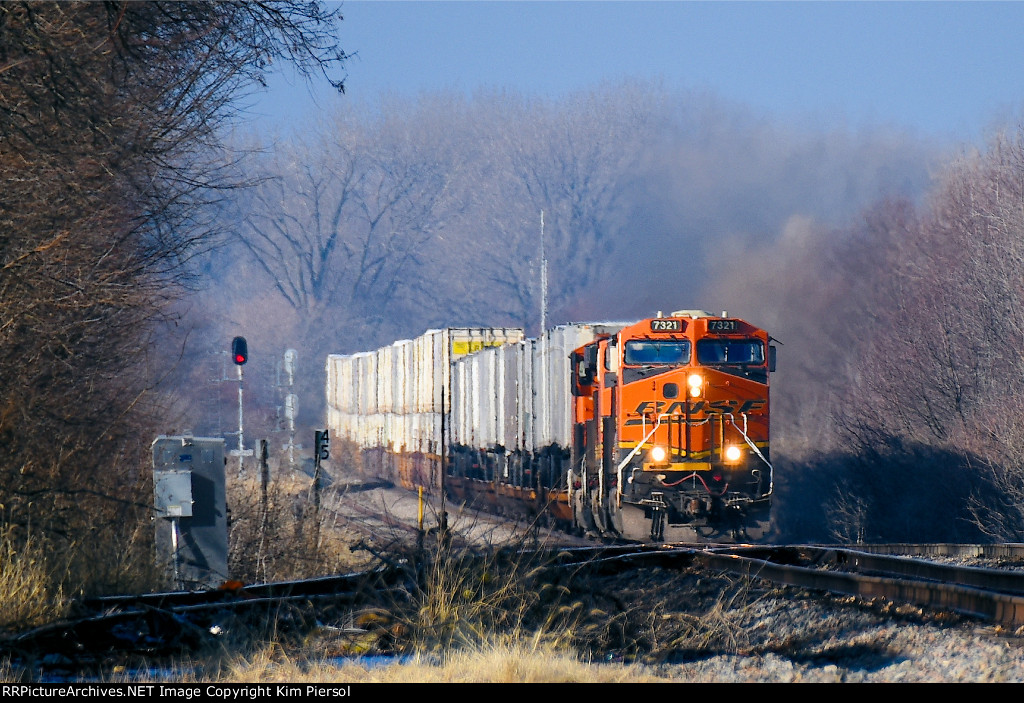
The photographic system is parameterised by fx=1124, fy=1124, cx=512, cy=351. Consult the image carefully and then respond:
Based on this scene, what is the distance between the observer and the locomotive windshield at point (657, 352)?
16.0 metres

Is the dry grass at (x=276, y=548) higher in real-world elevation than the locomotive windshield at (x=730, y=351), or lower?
lower

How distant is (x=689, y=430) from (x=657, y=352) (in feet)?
3.93

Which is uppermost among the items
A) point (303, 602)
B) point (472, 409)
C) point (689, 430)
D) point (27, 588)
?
point (472, 409)

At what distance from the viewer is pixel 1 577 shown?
7820 millimetres

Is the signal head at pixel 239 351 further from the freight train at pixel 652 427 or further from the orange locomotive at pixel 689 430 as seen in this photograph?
the orange locomotive at pixel 689 430

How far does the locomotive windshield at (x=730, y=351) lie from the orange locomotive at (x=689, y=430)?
0.01 metres

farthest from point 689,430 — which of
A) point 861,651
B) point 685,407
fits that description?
point 861,651

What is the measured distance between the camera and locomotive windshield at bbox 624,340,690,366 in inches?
630

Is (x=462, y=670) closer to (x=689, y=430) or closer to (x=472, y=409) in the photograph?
(x=689, y=430)

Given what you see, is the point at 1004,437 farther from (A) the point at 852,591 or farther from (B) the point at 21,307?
(B) the point at 21,307

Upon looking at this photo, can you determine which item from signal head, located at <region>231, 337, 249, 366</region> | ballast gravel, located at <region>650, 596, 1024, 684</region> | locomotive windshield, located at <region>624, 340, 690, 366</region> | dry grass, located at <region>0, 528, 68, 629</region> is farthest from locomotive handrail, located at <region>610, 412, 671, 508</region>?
dry grass, located at <region>0, 528, 68, 629</region>

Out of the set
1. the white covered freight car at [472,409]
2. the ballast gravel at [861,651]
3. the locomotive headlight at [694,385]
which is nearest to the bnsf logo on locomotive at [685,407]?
the locomotive headlight at [694,385]

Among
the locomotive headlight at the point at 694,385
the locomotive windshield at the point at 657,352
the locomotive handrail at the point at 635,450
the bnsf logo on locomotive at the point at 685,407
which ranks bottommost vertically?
the locomotive handrail at the point at 635,450

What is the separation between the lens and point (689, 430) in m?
16.0
